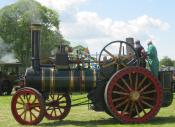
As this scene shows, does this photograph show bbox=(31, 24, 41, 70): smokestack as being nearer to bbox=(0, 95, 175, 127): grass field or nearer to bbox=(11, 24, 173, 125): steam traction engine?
bbox=(11, 24, 173, 125): steam traction engine

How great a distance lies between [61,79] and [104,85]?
1.01m

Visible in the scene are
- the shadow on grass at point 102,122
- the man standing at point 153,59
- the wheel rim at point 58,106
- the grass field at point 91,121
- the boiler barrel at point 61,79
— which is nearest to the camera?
the grass field at point 91,121

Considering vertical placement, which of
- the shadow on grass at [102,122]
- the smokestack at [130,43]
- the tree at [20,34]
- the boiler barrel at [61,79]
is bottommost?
the shadow on grass at [102,122]

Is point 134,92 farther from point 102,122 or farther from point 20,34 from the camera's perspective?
point 20,34

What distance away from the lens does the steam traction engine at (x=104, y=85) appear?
10844mm

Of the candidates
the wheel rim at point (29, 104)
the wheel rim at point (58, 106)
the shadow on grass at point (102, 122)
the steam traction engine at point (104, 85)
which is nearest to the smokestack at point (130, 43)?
the steam traction engine at point (104, 85)

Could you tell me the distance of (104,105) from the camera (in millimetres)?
11156

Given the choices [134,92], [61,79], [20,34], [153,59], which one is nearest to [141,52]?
[153,59]

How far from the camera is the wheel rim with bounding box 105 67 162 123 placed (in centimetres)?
1082

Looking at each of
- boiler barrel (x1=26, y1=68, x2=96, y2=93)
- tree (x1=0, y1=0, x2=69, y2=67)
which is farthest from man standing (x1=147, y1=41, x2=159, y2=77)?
tree (x1=0, y1=0, x2=69, y2=67)

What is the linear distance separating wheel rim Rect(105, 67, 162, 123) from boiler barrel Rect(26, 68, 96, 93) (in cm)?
61

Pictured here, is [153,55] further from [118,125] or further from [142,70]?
[118,125]

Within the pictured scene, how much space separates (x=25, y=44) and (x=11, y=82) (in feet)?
93.2

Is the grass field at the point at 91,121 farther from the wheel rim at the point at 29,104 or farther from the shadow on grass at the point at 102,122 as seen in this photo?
the wheel rim at the point at 29,104
